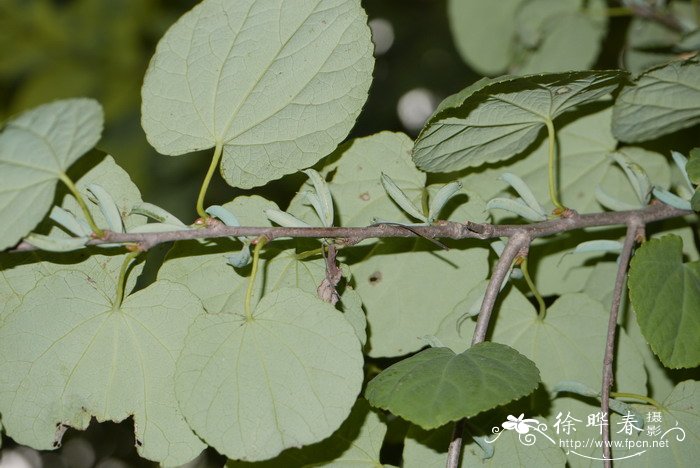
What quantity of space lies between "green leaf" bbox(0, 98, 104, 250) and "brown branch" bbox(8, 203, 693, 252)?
0.13ft

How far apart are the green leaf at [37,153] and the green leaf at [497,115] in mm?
310

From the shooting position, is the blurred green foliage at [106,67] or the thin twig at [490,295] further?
the blurred green foliage at [106,67]

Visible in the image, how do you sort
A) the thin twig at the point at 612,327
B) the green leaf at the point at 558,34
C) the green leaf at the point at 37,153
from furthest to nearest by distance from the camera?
the green leaf at the point at 558,34 < the thin twig at the point at 612,327 < the green leaf at the point at 37,153

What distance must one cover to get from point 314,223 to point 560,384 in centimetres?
29

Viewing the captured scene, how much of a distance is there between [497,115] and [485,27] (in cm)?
63

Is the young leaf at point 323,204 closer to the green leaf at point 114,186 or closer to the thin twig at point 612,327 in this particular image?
the green leaf at point 114,186

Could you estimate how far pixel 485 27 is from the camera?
1269mm

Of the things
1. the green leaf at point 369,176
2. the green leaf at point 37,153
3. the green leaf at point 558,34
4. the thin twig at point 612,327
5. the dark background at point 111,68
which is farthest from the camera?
the dark background at point 111,68

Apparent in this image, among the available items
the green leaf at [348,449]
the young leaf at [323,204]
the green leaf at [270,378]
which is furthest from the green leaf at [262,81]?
the green leaf at [348,449]

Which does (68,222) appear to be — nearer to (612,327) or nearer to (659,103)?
(612,327)

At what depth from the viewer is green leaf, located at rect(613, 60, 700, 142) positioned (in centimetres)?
71

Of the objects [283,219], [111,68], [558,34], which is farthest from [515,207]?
[111,68]

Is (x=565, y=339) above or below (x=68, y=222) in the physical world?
below

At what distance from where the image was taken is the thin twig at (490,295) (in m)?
0.62
